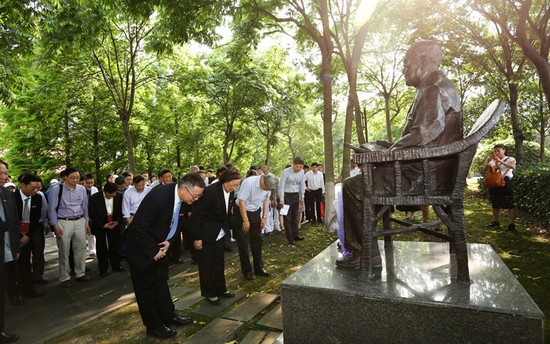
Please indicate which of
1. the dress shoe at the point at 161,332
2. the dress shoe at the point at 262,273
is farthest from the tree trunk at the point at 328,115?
the dress shoe at the point at 161,332

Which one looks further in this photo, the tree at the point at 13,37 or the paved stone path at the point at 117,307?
the tree at the point at 13,37

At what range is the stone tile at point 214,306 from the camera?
13.9 feet

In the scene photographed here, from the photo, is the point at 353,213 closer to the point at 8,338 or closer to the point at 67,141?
the point at 8,338

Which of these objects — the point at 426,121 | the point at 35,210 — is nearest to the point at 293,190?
the point at 35,210

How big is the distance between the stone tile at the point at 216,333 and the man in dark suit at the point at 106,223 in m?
3.77

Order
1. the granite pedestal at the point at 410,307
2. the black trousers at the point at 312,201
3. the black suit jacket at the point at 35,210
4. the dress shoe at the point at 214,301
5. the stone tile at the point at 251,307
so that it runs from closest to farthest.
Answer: the granite pedestal at the point at 410,307
the stone tile at the point at 251,307
the dress shoe at the point at 214,301
the black suit jacket at the point at 35,210
the black trousers at the point at 312,201

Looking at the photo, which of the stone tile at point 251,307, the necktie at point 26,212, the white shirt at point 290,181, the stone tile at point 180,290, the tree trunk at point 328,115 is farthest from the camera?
the tree trunk at point 328,115

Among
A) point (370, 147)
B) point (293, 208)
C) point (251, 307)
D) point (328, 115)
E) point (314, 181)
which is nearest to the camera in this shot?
point (370, 147)

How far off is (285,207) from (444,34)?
10.2 metres

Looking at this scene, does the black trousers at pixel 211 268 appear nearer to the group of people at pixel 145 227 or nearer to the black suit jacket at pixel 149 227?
the group of people at pixel 145 227

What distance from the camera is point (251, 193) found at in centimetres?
570

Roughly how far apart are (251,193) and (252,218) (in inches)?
19.5

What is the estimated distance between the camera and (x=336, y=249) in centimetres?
407

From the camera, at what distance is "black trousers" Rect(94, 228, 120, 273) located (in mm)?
6367
